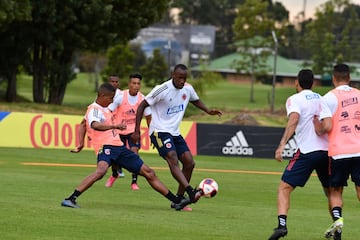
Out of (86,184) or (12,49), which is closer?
(86,184)

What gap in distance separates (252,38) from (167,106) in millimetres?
52978

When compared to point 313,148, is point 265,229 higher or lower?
lower

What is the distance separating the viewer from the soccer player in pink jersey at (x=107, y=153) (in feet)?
39.1

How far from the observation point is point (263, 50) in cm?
6350

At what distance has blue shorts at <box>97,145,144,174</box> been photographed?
12.1m

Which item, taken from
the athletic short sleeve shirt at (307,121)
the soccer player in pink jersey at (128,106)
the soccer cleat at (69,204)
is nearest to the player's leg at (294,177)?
the athletic short sleeve shirt at (307,121)

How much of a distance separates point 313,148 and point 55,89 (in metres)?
31.7

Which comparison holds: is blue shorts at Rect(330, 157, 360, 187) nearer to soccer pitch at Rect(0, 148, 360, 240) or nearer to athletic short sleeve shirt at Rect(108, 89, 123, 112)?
soccer pitch at Rect(0, 148, 360, 240)

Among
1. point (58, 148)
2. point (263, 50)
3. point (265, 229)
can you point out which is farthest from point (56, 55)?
point (265, 229)

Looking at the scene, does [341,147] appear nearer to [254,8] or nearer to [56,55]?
[56,55]

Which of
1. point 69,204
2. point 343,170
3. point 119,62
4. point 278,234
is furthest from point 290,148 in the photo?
point 119,62

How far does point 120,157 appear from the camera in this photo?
1220 cm

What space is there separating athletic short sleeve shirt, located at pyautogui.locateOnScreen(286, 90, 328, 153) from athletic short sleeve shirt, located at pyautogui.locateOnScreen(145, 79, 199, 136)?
3071mm

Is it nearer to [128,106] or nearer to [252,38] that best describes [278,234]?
[128,106]
